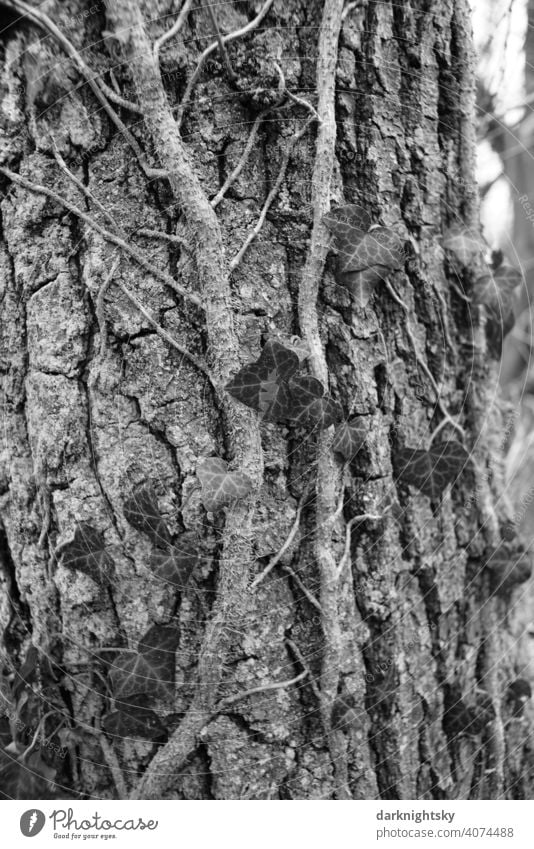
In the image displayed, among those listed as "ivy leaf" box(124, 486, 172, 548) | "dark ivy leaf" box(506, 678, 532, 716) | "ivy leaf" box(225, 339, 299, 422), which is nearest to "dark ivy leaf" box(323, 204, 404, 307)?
"ivy leaf" box(225, 339, 299, 422)

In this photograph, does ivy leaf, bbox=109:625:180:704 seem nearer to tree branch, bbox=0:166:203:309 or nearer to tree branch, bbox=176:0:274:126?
tree branch, bbox=0:166:203:309

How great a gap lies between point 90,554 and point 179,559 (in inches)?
→ 5.4

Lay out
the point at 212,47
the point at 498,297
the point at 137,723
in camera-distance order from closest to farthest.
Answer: the point at 212,47 < the point at 137,723 < the point at 498,297

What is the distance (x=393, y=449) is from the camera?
0.89m

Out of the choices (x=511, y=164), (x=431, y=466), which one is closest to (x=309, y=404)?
(x=431, y=466)

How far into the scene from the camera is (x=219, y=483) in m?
0.80

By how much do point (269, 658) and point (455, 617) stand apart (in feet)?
1.20

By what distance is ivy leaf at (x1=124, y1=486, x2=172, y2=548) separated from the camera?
0.82 metres

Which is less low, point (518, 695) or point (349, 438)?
point (349, 438)

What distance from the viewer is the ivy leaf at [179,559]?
2.69ft

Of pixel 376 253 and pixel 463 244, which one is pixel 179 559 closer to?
pixel 376 253
